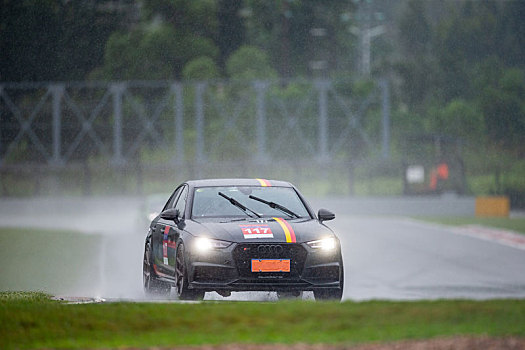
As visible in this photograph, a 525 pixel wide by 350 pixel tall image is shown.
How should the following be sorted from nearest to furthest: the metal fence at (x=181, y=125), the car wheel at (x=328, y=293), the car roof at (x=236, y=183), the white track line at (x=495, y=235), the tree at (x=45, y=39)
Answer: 1. the car wheel at (x=328, y=293)
2. the car roof at (x=236, y=183)
3. the white track line at (x=495, y=235)
4. the metal fence at (x=181, y=125)
5. the tree at (x=45, y=39)

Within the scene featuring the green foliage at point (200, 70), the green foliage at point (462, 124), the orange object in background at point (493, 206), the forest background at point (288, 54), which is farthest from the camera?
the green foliage at point (462, 124)

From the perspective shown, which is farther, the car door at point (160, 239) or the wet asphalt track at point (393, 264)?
the wet asphalt track at point (393, 264)

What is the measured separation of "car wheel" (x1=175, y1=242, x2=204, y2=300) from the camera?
13.1 meters

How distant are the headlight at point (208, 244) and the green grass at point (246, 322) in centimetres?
120

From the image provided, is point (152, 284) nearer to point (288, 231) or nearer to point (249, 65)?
point (288, 231)

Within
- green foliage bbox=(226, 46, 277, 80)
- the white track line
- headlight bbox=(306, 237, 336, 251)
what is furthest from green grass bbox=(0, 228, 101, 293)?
green foliage bbox=(226, 46, 277, 80)

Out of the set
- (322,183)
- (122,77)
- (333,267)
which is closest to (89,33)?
(122,77)

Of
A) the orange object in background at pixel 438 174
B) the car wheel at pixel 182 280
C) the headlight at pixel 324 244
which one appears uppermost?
the headlight at pixel 324 244

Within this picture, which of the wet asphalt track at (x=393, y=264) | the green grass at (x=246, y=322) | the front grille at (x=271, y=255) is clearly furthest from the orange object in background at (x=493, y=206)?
the green grass at (x=246, y=322)

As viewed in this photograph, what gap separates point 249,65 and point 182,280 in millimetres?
78795

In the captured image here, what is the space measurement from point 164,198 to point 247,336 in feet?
76.1

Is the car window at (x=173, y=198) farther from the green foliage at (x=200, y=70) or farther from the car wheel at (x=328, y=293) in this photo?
the green foliage at (x=200, y=70)

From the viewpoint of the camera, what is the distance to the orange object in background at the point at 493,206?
165 feet

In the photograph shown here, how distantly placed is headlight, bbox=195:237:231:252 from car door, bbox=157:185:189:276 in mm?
638
